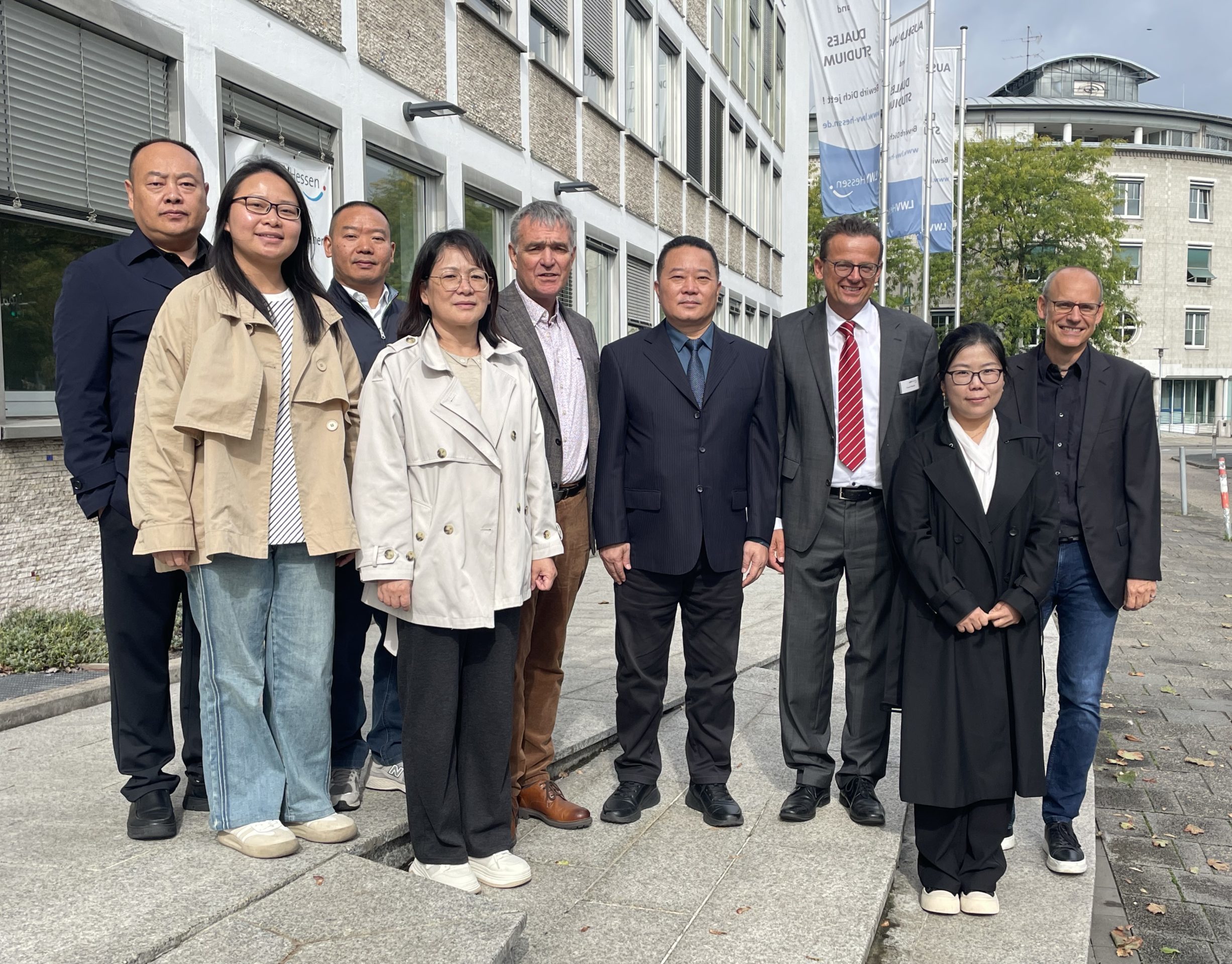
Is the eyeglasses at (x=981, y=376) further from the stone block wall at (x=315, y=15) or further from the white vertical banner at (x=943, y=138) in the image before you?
the white vertical banner at (x=943, y=138)

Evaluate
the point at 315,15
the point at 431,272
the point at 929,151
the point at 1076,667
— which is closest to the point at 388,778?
the point at 431,272

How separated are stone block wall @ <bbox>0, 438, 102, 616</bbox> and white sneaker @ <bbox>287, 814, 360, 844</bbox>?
3862mm

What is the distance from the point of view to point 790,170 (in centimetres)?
3180

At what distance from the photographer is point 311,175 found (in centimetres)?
928

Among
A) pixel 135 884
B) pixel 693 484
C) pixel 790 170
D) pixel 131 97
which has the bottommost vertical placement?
pixel 135 884

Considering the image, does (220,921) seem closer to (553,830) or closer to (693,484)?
(553,830)

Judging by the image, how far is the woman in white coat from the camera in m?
3.52

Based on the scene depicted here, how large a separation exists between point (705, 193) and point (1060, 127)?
52.4 meters

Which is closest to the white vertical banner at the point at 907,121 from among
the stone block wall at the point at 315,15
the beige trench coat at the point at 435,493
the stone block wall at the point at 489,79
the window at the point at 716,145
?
the window at the point at 716,145

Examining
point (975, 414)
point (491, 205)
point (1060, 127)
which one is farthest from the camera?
point (1060, 127)

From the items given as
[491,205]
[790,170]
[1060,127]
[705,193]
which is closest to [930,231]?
[705,193]

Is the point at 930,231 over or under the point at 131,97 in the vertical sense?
over

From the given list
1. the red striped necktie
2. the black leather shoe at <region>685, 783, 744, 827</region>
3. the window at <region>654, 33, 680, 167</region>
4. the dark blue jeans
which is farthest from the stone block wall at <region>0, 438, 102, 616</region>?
the window at <region>654, 33, 680, 167</region>

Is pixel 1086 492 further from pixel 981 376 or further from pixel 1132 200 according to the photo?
pixel 1132 200
